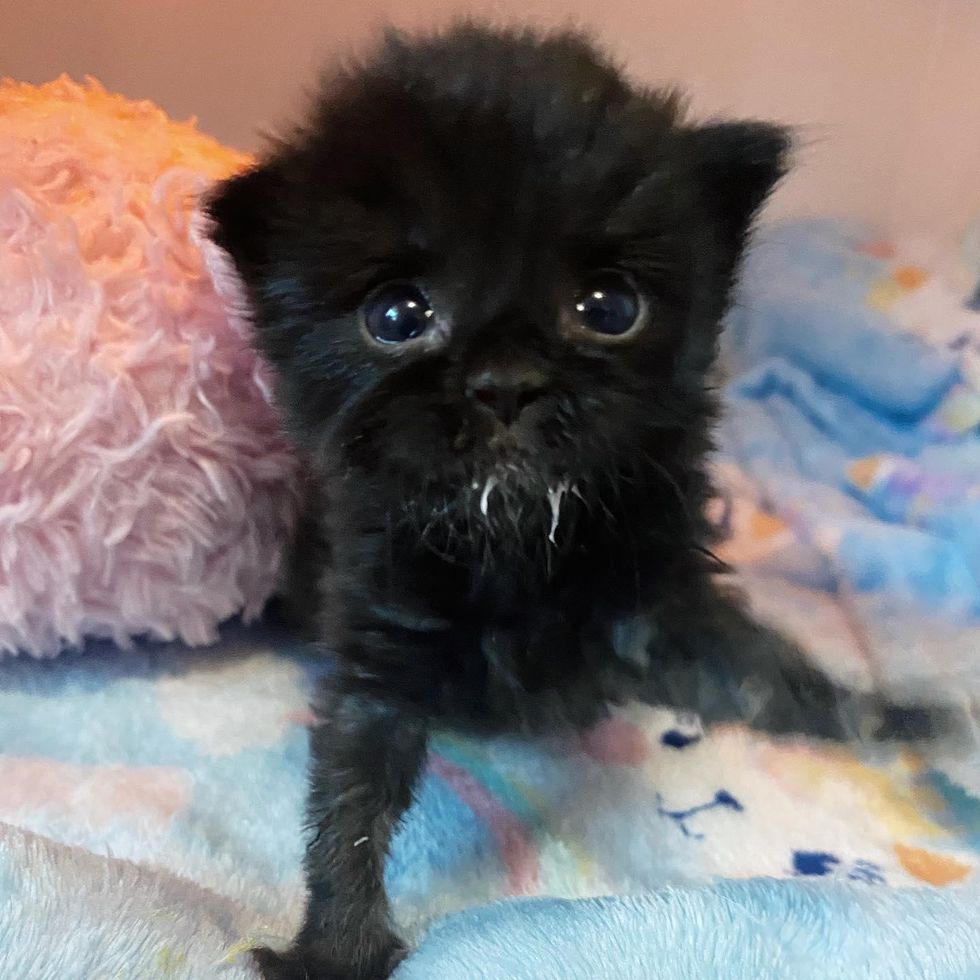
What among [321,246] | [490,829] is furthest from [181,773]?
[321,246]

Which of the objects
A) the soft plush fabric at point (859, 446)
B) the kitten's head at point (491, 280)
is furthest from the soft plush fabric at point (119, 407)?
the soft plush fabric at point (859, 446)

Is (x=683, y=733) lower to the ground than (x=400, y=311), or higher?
lower

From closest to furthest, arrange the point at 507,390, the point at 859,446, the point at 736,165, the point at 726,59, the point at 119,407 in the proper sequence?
the point at 507,390 → the point at 736,165 → the point at 119,407 → the point at 859,446 → the point at 726,59

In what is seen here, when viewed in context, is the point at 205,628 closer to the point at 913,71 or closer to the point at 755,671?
the point at 755,671

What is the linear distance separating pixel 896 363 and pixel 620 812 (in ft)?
2.31

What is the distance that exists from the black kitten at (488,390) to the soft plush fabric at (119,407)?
0.42ft

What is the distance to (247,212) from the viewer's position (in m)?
0.60

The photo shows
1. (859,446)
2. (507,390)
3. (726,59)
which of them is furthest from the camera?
(726,59)

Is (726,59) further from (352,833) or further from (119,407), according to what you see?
(352,833)

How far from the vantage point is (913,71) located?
132cm

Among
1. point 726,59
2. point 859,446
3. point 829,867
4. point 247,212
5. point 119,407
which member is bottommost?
point 829,867

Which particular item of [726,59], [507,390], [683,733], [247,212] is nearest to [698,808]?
[683,733]

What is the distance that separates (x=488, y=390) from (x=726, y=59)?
0.98 metres

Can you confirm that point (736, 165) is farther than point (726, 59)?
No
